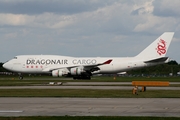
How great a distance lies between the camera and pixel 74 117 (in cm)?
1720

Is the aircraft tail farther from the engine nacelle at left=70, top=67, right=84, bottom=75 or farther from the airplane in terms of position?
the engine nacelle at left=70, top=67, right=84, bottom=75

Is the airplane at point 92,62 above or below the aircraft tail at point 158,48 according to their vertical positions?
below

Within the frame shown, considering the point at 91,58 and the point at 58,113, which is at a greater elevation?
the point at 91,58

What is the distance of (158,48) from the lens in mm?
72812

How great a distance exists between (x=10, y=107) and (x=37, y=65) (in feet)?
162

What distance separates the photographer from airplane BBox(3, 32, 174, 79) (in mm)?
68438

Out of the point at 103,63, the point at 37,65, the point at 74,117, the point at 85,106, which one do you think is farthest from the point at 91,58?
the point at 74,117

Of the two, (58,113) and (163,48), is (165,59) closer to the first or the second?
(163,48)

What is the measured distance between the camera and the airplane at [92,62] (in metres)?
68.4

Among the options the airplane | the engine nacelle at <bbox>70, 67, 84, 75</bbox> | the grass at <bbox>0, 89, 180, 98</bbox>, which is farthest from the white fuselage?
the grass at <bbox>0, 89, 180, 98</bbox>

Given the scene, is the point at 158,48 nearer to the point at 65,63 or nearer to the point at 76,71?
the point at 76,71

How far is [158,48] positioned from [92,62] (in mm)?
11914

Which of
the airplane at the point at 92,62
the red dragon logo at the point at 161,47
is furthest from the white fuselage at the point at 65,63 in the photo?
the red dragon logo at the point at 161,47

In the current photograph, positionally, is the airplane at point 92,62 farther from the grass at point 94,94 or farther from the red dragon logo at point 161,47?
the grass at point 94,94
